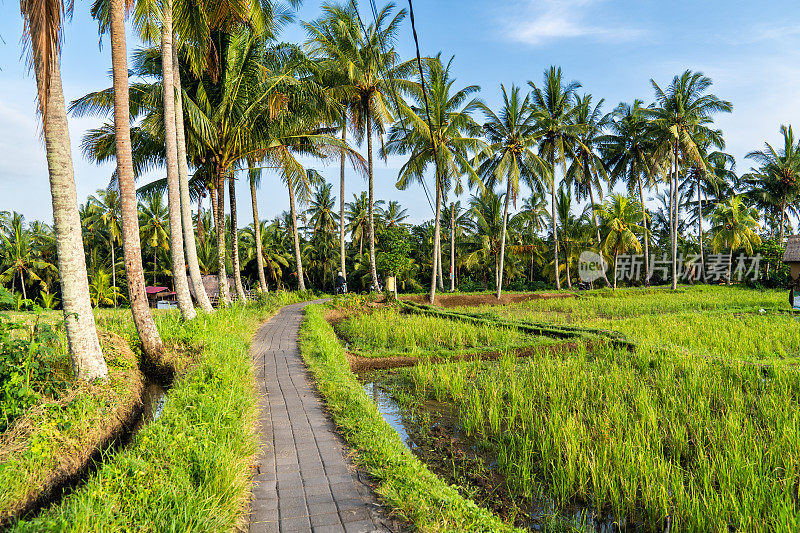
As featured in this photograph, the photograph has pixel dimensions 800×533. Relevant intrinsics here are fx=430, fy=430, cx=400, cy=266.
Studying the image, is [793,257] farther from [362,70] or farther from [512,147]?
[362,70]

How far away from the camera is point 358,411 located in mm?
4336

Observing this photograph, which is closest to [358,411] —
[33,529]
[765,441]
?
[33,529]

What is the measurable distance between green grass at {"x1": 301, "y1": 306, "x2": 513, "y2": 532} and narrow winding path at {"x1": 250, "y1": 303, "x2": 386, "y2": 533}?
0.48ft

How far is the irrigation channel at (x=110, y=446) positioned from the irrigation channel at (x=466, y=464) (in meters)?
2.57

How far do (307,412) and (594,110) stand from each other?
28.7 m

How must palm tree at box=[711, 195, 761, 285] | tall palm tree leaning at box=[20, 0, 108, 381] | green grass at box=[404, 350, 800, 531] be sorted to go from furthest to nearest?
palm tree at box=[711, 195, 761, 285]
tall palm tree leaning at box=[20, 0, 108, 381]
green grass at box=[404, 350, 800, 531]

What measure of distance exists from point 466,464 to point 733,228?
101 ft

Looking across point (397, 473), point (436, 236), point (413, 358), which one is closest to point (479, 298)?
point (436, 236)

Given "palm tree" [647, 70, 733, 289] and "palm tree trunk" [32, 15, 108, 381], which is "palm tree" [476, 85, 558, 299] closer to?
"palm tree" [647, 70, 733, 289]

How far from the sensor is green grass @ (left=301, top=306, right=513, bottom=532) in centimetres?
254

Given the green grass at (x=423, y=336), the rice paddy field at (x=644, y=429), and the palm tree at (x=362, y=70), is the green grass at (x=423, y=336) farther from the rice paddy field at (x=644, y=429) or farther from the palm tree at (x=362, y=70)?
the palm tree at (x=362, y=70)

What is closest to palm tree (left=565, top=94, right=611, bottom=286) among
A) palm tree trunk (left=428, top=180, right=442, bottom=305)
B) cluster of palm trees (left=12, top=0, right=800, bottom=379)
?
cluster of palm trees (left=12, top=0, right=800, bottom=379)

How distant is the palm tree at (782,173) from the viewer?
28.1 meters

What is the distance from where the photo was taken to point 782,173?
1129 inches
